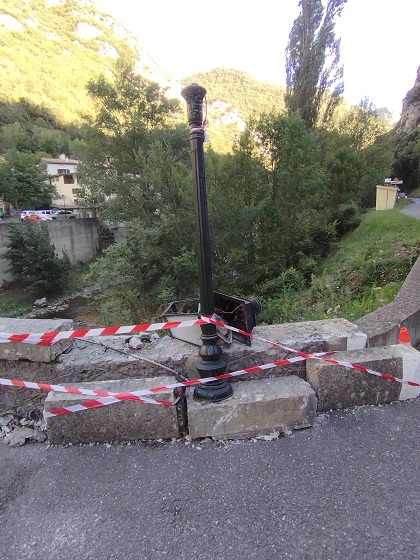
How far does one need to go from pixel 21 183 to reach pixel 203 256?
124ft

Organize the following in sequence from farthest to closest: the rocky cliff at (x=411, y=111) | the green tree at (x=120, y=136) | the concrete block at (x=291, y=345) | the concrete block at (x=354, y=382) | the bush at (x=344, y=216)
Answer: the rocky cliff at (x=411, y=111), the green tree at (x=120, y=136), the bush at (x=344, y=216), the concrete block at (x=291, y=345), the concrete block at (x=354, y=382)

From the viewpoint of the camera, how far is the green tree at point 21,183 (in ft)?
105

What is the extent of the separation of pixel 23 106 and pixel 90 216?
186ft

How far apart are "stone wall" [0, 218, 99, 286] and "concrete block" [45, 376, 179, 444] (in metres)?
26.1

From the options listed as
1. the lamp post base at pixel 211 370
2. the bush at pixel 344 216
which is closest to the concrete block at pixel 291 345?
the lamp post base at pixel 211 370

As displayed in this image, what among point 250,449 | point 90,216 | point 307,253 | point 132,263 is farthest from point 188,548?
point 90,216

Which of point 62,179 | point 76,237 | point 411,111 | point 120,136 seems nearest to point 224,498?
point 120,136

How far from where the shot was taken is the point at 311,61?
20344 millimetres

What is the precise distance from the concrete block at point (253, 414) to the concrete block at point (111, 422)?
0.62 feet

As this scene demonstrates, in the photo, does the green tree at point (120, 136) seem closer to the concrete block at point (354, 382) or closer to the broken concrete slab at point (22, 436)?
the broken concrete slab at point (22, 436)

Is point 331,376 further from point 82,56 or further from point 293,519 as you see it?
point 82,56

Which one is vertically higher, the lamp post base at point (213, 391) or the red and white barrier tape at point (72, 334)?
the red and white barrier tape at point (72, 334)

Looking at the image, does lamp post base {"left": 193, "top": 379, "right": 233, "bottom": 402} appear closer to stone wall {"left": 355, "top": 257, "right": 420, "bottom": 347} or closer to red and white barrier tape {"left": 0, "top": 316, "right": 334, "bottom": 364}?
red and white barrier tape {"left": 0, "top": 316, "right": 334, "bottom": 364}

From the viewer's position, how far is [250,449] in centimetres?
225
